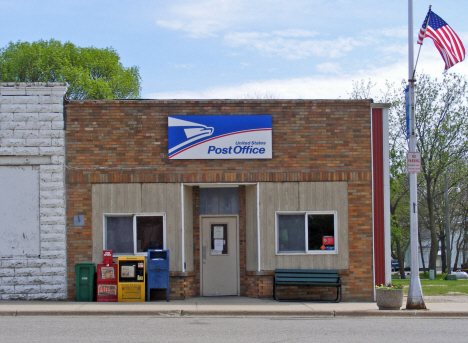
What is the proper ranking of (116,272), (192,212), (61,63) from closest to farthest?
(116,272) < (192,212) < (61,63)

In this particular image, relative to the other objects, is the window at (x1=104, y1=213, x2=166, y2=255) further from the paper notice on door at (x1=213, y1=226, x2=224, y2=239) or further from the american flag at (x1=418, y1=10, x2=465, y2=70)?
the american flag at (x1=418, y1=10, x2=465, y2=70)

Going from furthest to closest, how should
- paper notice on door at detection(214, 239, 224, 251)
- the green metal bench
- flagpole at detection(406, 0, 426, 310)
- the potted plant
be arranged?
paper notice on door at detection(214, 239, 224, 251) < the green metal bench < flagpole at detection(406, 0, 426, 310) < the potted plant

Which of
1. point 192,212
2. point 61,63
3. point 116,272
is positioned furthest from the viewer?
point 61,63

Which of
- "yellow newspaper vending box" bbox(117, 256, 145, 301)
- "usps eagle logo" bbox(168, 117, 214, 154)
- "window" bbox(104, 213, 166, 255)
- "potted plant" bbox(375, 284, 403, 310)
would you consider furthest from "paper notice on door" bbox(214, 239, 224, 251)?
"potted plant" bbox(375, 284, 403, 310)

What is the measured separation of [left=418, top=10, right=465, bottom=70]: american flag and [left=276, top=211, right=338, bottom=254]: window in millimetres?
4807

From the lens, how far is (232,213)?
15.2 metres

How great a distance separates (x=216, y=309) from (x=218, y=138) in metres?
4.51

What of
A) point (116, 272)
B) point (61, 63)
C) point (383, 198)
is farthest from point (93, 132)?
point (61, 63)

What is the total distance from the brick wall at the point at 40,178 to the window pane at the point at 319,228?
646cm

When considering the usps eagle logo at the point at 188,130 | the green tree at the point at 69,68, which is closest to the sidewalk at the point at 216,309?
the usps eagle logo at the point at 188,130

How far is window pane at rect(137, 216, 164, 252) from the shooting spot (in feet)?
47.1

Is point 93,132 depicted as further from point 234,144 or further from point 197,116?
point 234,144

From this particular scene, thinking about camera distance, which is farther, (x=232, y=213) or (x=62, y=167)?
(x=232, y=213)

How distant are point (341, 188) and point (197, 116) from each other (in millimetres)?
4288
